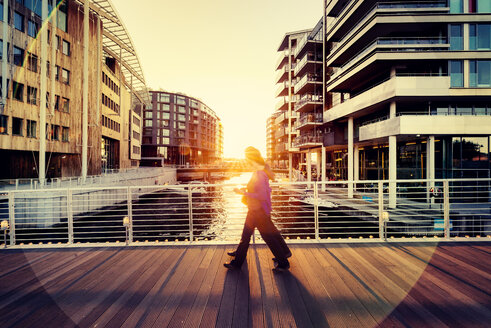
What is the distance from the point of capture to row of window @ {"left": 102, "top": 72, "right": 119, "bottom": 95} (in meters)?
29.9

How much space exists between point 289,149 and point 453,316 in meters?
33.1

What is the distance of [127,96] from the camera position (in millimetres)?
42156

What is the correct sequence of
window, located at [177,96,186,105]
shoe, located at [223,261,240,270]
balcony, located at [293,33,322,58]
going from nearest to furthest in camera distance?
1. shoe, located at [223,261,240,270]
2. balcony, located at [293,33,322,58]
3. window, located at [177,96,186,105]

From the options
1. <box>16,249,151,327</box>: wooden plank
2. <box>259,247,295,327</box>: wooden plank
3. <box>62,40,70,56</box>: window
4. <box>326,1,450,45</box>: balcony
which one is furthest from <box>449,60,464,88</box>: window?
<box>62,40,70,56</box>: window

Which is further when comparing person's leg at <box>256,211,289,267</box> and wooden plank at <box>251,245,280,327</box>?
person's leg at <box>256,211,289,267</box>

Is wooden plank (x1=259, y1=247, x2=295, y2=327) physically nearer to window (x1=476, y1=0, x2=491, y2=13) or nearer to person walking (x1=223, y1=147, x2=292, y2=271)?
person walking (x1=223, y1=147, x2=292, y2=271)

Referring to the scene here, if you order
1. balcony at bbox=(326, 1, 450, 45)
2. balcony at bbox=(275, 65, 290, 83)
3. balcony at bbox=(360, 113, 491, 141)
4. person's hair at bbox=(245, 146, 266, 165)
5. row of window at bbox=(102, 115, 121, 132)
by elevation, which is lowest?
person's hair at bbox=(245, 146, 266, 165)

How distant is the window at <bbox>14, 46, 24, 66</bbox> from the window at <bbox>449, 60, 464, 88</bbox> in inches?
1286

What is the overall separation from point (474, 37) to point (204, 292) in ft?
75.7

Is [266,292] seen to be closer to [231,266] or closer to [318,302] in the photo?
[318,302]

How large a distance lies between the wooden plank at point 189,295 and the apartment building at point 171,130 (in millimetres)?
62971

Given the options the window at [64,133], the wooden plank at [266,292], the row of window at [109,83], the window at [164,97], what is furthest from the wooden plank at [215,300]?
the window at [164,97]

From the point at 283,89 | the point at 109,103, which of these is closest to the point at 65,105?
the point at 109,103

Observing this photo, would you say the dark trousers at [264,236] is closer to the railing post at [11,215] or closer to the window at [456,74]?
the railing post at [11,215]
